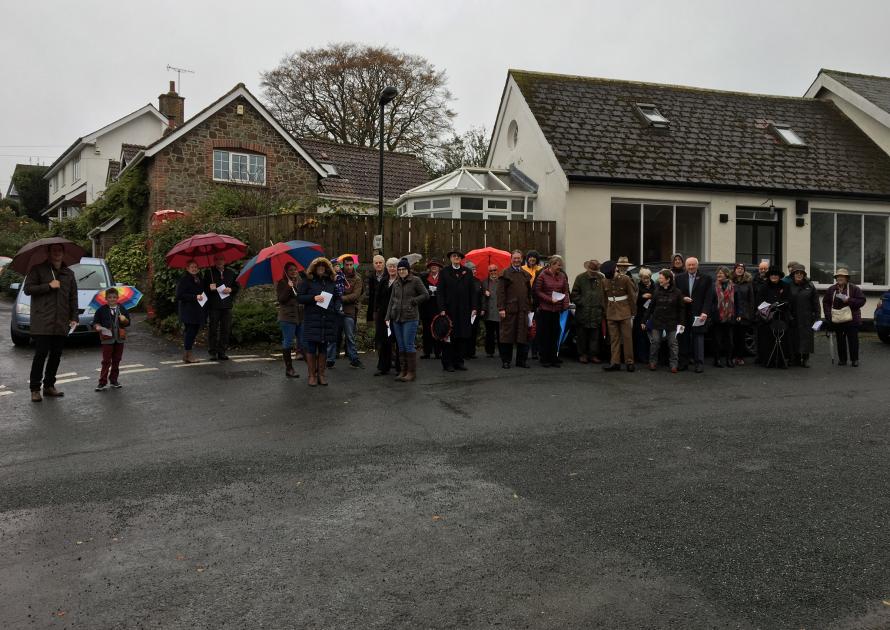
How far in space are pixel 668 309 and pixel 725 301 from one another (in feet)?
3.94

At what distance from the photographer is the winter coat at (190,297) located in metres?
13.3

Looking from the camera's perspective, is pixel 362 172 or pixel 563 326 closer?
pixel 563 326

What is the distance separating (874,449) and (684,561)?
3.62 m

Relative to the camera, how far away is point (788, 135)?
74.3 ft

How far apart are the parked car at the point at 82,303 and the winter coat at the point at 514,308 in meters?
8.16

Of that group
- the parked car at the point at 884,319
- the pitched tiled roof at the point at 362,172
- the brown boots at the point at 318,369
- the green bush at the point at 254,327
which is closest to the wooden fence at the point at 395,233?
the green bush at the point at 254,327

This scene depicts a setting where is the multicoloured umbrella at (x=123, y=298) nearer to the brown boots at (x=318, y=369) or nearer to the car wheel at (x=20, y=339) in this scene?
the brown boots at (x=318, y=369)

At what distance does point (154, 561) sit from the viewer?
4.50 m

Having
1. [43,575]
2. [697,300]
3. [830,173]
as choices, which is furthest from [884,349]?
[43,575]

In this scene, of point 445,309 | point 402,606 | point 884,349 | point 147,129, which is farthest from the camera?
point 147,129

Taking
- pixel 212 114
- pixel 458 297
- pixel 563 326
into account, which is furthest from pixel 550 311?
pixel 212 114

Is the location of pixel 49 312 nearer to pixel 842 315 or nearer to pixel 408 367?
pixel 408 367

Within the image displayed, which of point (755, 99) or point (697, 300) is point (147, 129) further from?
point (697, 300)

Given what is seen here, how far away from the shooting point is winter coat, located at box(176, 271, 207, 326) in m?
13.3
